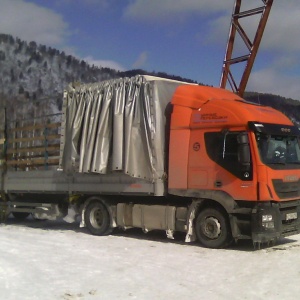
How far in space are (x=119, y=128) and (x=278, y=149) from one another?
11.3 ft

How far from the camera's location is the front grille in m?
9.35

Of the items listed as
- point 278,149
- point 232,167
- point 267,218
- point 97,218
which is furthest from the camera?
point 97,218

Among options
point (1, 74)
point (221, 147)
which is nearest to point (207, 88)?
point (221, 147)

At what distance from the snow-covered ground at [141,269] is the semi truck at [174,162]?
0.60 m

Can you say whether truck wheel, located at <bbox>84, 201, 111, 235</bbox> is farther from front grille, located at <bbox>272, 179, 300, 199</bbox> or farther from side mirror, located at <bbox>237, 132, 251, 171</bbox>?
front grille, located at <bbox>272, 179, 300, 199</bbox>

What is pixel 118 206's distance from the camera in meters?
11.3

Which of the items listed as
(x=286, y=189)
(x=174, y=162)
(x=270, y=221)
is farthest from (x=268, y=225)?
(x=174, y=162)

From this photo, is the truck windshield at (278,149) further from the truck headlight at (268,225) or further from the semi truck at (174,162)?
the truck headlight at (268,225)

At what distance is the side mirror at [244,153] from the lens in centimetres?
921

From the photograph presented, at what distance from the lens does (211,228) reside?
9.82 meters

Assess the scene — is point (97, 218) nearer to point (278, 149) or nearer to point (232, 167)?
point (232, 167)

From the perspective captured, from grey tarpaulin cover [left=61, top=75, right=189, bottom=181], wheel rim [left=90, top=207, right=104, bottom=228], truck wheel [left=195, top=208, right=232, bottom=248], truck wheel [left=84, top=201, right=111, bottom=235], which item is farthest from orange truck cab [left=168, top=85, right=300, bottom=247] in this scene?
wheel rim [left=90, top=207, right=104, bottom=228]

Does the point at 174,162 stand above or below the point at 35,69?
below

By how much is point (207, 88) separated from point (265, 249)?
366 centimetres
